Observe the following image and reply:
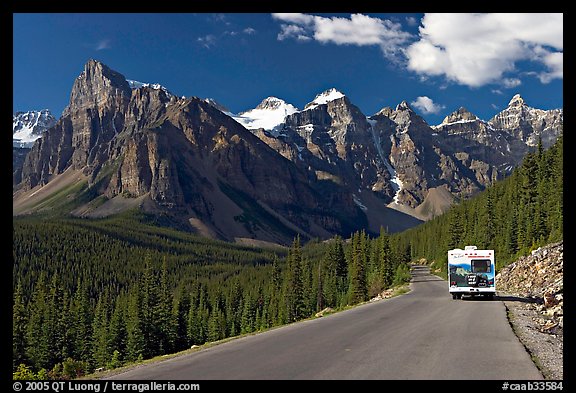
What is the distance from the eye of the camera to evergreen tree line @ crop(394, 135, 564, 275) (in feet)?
200

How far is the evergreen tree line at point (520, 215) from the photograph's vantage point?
6106 centimetres

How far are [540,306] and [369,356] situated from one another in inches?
746

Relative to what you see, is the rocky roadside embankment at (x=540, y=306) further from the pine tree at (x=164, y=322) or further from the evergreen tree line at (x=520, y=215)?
the pine tree at (x=164, y=322)

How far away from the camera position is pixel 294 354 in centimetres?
1380

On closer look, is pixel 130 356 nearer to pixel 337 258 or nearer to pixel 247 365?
pixel 337 258

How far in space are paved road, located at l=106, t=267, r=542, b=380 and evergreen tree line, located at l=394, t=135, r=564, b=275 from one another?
35.8 metres

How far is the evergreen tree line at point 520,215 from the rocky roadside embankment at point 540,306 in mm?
5821

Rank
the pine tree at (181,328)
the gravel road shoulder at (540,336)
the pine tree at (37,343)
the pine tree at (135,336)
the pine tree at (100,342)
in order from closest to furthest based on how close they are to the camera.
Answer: the gravel road shoulder at (540,336) < the pine tree at (135,336) < the pine tree at (37,343) < the pine tree at (100,342) < the pine tree at (181,328)

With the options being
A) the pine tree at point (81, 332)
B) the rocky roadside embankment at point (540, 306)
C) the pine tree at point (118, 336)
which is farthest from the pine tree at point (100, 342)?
the rocky roadside embankment at point (540, 306)

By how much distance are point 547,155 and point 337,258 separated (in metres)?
44.0

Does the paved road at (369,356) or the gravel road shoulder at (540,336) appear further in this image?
the gravel road shoulder at (540,336)

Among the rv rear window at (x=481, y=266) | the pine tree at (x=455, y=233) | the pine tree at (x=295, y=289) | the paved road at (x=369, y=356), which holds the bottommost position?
Result: the pine tree at (x=295, y=289)

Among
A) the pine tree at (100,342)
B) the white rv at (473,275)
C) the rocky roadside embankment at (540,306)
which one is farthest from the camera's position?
the pine tree at (100,342)

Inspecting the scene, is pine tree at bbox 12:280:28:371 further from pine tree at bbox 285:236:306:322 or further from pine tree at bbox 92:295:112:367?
pine tree at bbox 285:236:306:322
